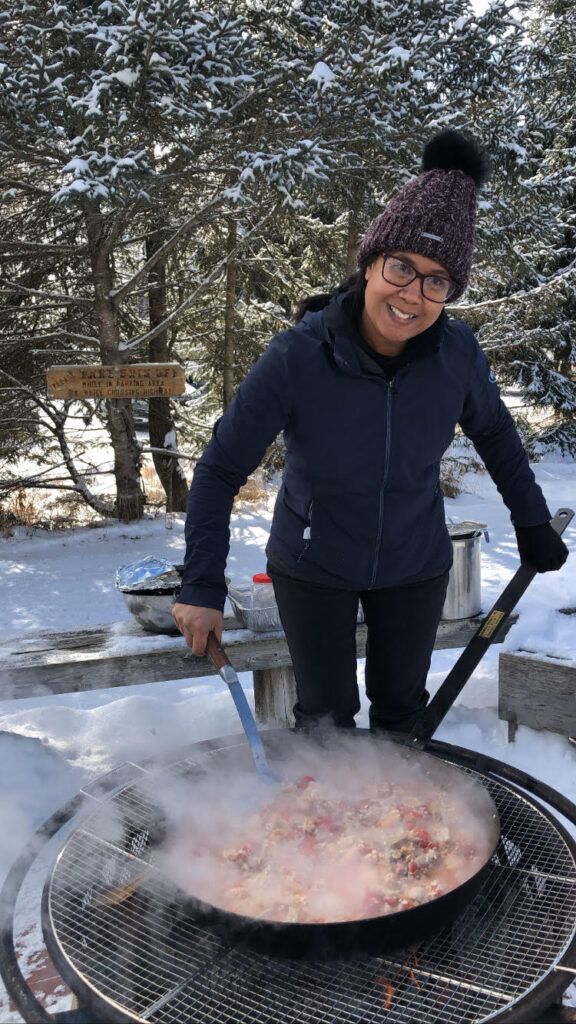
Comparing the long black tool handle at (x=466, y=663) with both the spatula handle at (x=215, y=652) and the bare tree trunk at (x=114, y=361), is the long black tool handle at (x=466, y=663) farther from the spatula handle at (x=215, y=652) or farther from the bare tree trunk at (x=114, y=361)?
the bare tree trunk at (x=114, y=361)

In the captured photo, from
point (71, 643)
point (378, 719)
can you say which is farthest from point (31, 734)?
point (378, 719)

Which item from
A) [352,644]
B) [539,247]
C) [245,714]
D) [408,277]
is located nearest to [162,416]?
[539,247]

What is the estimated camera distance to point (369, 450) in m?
2.00

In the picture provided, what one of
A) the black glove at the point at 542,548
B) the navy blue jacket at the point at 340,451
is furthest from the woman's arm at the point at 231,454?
the black glove at the point at 542,548

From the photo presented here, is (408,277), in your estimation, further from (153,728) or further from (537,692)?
(153,728)

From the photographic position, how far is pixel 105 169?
18.9 feet

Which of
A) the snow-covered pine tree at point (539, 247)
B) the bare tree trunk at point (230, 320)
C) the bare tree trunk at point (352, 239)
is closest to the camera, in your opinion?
the snow-covered pine tree at point (539, 247)

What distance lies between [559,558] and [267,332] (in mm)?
8422

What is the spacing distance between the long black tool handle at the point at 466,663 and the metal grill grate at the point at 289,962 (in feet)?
1.24

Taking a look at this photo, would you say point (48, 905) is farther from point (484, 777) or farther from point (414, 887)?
point (484, 777)

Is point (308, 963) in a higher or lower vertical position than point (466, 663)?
lower

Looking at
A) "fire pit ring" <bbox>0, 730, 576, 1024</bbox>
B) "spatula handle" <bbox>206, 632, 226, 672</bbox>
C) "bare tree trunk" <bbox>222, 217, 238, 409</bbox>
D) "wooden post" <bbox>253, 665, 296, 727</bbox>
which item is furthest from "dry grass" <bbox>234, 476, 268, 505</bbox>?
"fire pit ring" <bbox>0, 730, 576, 1024</bbox>

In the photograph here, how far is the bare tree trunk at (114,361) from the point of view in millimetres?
8180

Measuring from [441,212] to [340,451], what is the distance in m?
0.65
